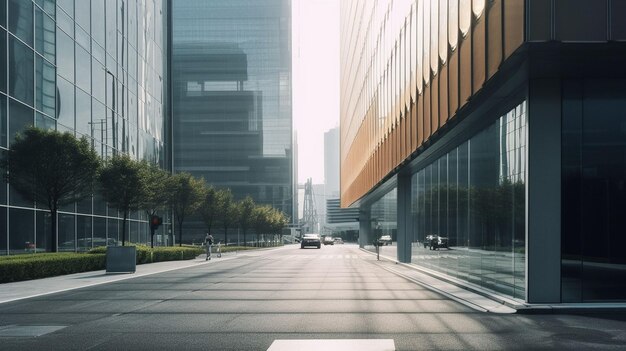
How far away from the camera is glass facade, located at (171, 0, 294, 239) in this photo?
154 m

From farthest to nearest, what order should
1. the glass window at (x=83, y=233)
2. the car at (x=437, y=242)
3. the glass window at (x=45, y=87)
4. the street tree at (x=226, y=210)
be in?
the street tree at (x=226, y=210), the glass window at (x=83, y=233), the glass window at (x=45, y=87), the car at (x=437, y=242)

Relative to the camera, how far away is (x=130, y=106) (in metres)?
43.5

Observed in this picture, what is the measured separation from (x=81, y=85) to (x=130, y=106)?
9.60 meters

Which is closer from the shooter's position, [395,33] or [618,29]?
[618,29]

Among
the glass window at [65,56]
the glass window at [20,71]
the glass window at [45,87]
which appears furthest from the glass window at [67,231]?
the glass window at [65,56]

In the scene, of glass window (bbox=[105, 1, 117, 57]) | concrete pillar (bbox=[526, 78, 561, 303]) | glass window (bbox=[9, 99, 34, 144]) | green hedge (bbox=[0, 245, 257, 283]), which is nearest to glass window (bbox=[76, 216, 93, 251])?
green hedge (bbox=[0, 245, 257, 283])

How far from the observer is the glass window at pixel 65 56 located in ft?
102

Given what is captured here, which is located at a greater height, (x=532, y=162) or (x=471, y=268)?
(x=532, y=162)

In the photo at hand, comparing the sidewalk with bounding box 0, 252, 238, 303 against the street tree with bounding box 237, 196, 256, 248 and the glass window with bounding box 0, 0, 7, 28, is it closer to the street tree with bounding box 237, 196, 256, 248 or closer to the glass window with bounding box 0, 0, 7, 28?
the glass window with bounding box 0, 0, 7, 28

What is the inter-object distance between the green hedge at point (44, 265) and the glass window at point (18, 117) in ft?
17.9

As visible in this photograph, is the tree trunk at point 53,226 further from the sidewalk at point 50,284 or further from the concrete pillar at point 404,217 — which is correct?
the concrete pillar at point 404,217

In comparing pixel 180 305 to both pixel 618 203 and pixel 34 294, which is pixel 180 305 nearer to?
pixel 34 294

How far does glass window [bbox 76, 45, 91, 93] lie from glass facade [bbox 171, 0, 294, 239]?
117 m

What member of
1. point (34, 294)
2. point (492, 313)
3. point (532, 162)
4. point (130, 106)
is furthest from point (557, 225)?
point (130, 106)
